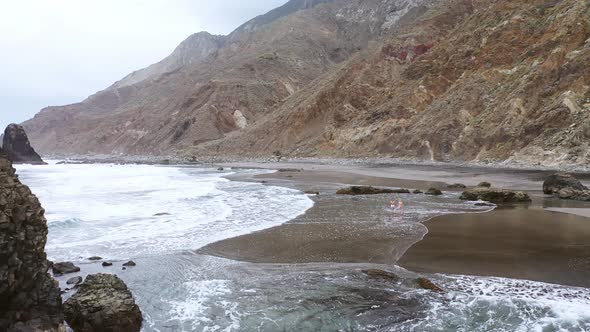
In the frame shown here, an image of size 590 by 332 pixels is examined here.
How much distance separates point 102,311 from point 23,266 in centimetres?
125

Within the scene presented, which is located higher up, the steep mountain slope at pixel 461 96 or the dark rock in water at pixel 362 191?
the steep mountain slope at pixel 461 96

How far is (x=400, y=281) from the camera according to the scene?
25.9 feet

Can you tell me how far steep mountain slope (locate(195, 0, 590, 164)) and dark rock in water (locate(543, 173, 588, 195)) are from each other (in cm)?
1081

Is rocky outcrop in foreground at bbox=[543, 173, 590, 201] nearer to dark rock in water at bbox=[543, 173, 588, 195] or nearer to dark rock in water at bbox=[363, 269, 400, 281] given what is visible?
dark rock in water at bbox=[543, 173, 588, 195]

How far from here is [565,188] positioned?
18.6 m

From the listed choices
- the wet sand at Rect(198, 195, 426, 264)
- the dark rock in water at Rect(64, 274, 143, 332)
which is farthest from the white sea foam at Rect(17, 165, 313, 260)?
the dark rock in water at Rect(64, 274, 143, 332)

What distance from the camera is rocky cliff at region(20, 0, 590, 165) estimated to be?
118ft

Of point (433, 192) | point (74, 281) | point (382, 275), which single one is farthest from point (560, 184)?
point (74, 281)

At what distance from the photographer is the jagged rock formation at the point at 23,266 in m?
5.39

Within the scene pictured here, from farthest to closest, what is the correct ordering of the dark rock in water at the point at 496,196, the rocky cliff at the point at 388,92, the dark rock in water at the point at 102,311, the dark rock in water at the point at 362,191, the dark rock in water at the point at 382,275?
the rocky cliff at the point at 388,92 → the dark rock in water at the point at 362,191 → the dark rock in water at the point at 496,196 → the dark rock in water at the point at 382,275 → the dark rock in water at the point at 102,311

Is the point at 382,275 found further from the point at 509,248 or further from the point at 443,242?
the point at 509,248

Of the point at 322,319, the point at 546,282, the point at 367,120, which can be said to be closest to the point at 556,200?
the point at 546,282

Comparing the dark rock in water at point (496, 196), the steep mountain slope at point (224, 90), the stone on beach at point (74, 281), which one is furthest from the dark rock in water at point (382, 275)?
the steep mountain slope at point (224, 90)

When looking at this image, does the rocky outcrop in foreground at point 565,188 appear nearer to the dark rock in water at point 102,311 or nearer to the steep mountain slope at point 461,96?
the steep mountain slope at point 461,96
